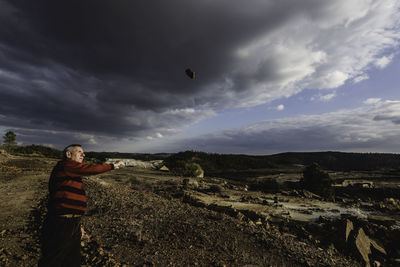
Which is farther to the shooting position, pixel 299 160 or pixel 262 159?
pixel 299 160

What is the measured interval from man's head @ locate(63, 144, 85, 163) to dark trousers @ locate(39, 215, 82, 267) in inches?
35.5

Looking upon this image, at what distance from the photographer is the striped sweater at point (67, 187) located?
310cm

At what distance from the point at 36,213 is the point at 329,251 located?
9493 mm

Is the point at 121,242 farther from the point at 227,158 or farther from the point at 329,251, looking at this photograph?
the point at 227,158

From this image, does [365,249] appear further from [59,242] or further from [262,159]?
[262,159]

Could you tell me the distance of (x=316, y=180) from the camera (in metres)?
17.1

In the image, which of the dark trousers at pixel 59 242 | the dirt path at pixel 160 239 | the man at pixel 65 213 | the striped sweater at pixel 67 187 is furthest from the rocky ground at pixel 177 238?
the striped sweater at pixel 67 187

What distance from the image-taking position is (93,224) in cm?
650

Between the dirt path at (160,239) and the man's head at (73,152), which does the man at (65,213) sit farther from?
the dirt path at (160,239)

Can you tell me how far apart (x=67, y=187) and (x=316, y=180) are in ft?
60.7

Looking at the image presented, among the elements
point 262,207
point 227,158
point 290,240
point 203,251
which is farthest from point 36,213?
point 227,158

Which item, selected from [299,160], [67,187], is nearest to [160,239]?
[67,187]

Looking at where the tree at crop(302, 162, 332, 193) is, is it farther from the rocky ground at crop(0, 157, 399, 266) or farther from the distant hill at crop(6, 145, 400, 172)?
the distant hill at crop(6, 145, 400, 172)

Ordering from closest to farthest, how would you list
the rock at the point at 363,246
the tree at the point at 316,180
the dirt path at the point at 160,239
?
1. the dirt path at the point at 160,239
2. the rock at the point at 363,246
3. the tree at the point at 316,180
